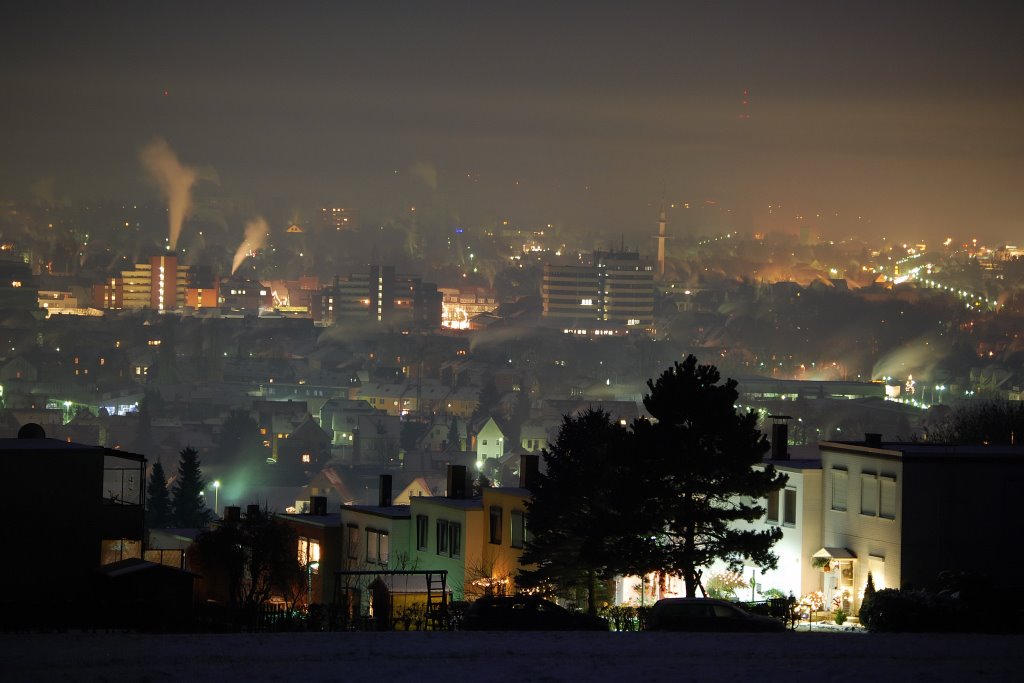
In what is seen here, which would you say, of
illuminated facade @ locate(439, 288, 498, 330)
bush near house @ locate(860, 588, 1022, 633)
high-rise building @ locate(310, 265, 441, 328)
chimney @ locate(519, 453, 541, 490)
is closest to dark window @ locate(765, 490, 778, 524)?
chimney @ locate(519, 453, 541, 490)

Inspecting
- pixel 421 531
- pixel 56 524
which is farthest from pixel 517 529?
pixel 56 524

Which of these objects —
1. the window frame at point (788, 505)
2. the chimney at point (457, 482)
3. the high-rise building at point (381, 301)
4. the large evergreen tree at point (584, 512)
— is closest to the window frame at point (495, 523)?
the large evergreen tree at point (584, 512)

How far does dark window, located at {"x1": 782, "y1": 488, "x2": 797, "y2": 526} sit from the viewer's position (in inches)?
609

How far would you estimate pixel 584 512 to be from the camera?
15.1 m

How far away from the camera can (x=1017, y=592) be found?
1273cm

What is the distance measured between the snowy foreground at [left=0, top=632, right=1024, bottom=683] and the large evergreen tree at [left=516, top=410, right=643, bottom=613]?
431cm

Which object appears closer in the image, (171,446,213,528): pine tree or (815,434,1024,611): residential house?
(815,434,1024,611): residential house

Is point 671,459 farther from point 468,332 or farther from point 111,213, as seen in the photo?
point 111,213

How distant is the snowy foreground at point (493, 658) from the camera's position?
790 cm

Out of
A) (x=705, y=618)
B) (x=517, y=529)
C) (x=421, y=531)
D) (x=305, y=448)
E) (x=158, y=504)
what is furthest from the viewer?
(x=305, y=448)

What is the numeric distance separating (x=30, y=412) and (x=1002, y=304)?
89.7 metres

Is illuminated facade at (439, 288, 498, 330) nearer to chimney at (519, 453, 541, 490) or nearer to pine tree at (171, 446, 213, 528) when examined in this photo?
pine tree at (171, 446, 213, 528)

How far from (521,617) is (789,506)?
18.4 ft

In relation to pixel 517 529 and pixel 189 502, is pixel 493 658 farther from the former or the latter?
pixel 189 502
